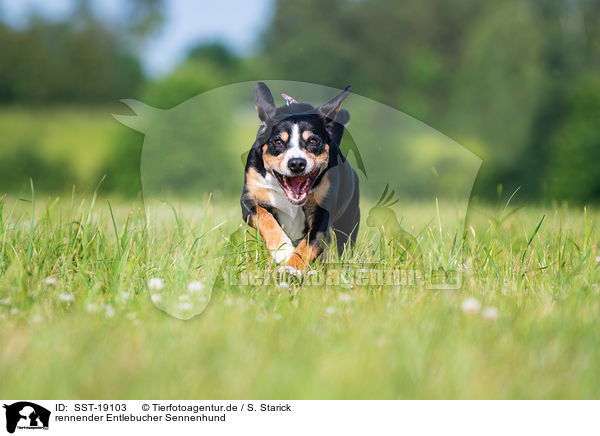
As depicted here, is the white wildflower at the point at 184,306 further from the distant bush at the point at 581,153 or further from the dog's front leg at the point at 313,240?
the distant bush at the point at 581,153

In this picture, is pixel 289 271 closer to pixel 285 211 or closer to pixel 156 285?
pixel 285 211

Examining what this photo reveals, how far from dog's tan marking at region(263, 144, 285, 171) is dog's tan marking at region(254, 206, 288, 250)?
0.28 metres

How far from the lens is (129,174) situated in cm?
965

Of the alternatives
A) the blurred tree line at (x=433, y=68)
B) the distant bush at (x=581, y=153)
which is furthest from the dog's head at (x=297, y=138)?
the distant bush at (x=581, y=153)

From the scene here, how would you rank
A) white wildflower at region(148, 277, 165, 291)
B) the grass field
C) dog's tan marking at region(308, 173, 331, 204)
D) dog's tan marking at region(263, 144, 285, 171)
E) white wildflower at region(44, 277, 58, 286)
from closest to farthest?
the grass field → white wildflower at region(148, 277, 165, 291) → white wildflower at region(44, 277, 58, 286) → dog's tan marking at region(263, 144, 285, 171) → dog's tan marking at region(308, 173, 331, 204)

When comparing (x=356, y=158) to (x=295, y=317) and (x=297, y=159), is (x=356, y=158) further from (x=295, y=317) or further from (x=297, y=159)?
(x=295, y=317)

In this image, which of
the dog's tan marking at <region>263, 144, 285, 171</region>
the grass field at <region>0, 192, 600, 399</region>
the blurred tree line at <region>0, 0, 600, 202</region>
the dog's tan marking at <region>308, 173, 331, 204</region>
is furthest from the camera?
the blurred tree line at <region>0, 0, 600, 202</region>

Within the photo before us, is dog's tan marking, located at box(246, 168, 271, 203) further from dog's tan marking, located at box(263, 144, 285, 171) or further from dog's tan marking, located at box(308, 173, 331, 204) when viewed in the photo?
dog's tan marking, located at box(308, 173, 331, 204)

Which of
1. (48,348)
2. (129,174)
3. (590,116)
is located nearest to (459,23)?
(590,116)

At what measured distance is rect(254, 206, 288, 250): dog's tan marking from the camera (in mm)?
3086
